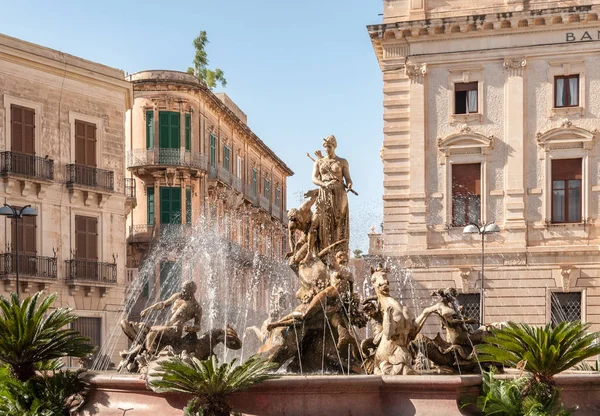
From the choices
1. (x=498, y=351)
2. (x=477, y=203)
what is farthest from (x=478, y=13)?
(x=498, y=351)

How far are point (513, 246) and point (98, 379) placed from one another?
20911mm

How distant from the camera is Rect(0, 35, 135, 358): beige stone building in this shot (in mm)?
33312

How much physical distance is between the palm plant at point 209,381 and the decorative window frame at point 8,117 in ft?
74.9

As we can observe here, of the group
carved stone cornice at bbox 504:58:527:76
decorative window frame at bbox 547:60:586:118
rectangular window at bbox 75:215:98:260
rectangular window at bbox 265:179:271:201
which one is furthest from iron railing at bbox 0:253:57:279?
rectangular window at bbox 265:179:271:201

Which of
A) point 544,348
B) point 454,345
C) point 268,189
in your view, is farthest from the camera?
point 268,189

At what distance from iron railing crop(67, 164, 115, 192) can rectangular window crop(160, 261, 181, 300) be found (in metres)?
7.66

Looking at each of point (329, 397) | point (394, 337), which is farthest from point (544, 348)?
point (329, 397)

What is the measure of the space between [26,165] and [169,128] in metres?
13.2

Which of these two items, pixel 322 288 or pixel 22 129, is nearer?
pixel 322 288

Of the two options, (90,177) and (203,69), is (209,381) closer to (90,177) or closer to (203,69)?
(90,177)

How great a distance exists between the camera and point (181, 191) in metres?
46.1

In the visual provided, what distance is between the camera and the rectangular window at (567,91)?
3222 cm

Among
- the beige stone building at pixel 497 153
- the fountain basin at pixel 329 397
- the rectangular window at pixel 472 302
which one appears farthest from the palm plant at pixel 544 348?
the rectangular window at pixel 472 302

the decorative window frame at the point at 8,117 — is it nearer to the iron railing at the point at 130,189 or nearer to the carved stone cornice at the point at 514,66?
the iron railing at the point at 130,189
